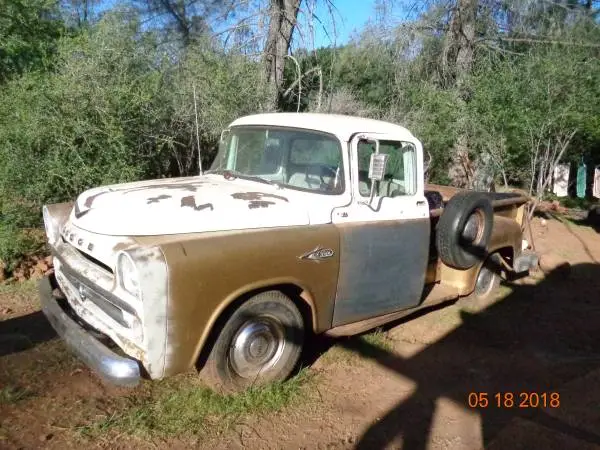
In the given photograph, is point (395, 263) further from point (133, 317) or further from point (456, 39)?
point (456, 39)

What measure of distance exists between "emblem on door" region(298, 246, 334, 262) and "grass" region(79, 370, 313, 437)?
0.97m

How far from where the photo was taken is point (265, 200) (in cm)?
357

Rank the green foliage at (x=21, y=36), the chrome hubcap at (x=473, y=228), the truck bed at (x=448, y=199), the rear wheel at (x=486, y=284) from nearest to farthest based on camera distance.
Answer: the chrome hubcap at (x=473, y=228)
the truck bed at (x=448, y=199)
the rear wheel at (x=486, y=284)
the green foliage at (x=21, y=36)

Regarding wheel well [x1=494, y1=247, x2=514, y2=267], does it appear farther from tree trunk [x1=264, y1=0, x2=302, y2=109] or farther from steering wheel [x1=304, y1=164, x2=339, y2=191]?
tree trunk [x1=264, y1=0, x2=302, y2=109]

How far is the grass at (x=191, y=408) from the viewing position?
124 inches

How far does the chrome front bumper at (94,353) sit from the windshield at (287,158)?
1.78 meters

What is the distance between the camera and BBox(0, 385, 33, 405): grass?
339cm

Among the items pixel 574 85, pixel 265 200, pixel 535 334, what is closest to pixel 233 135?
pixel 265 200

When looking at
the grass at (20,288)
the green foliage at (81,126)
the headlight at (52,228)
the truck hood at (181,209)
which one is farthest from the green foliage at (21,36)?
the truck hood at (181,209)

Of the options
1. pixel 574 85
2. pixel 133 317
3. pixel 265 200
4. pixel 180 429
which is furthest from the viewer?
pixel 574 85

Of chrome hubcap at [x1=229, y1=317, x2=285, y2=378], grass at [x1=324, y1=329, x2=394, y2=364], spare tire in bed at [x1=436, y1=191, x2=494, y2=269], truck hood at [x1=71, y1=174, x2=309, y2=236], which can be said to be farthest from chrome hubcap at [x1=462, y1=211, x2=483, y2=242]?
chrome hubcap at [x1=229, y1=317, x2=285, y2=378]

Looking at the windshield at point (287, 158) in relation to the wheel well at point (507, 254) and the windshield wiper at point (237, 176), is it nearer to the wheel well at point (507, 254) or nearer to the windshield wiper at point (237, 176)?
the windshield wiper at point (237, 176)

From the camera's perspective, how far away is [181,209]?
10.7ft

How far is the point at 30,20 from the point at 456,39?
33.5 ft
